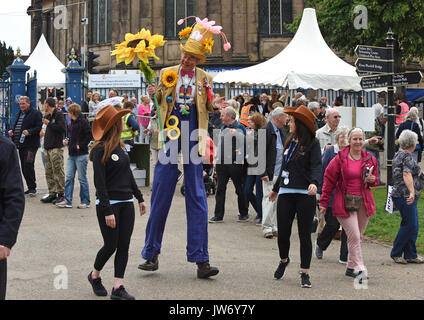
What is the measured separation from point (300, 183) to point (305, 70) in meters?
11.8

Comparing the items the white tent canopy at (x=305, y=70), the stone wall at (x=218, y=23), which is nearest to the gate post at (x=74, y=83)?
the white tent canopy at (x=305, y=70)

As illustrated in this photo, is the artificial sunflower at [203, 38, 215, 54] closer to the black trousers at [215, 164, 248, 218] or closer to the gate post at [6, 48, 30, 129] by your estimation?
the black trousers at [215, 164, 248, 218]

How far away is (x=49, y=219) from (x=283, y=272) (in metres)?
5.32

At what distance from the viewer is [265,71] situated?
19219mm

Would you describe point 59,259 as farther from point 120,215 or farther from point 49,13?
point 49,13

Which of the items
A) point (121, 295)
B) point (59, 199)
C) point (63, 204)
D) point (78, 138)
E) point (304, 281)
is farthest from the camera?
point (59, 199)

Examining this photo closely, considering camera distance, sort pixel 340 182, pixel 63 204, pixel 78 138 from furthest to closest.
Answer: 1. pixel 63 204
2. pixel 78 138
3. pixel 340 182

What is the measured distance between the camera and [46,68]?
32656 mm

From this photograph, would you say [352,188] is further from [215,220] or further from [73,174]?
[73,174]

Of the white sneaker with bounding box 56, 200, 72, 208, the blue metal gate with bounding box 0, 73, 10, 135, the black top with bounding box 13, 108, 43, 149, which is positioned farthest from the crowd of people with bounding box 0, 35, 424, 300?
the blue metal gate with bounding box 0, 73, 10, 135

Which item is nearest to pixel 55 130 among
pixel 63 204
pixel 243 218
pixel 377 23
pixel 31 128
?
pixel 31 128

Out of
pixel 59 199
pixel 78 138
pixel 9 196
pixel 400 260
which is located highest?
pixel 78 138

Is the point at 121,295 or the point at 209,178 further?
the point at 209,178

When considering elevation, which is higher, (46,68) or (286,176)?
(46,68)
